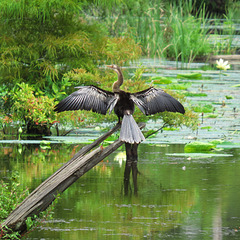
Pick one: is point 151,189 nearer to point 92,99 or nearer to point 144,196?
point 144,196

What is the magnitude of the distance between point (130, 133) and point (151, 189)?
214 cm

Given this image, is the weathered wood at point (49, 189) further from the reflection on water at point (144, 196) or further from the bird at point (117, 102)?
the bird at point (117, 102)

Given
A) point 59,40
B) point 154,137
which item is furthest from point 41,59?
point 154,137

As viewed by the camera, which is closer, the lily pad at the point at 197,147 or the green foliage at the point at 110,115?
the green foliage at the point at 110,115

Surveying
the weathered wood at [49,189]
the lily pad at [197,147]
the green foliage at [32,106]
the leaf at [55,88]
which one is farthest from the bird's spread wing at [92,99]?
the leaf at [55,88]

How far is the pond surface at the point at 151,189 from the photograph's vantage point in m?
6.84

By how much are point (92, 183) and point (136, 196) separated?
98 cm

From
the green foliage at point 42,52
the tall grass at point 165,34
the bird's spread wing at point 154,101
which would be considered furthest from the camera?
the tall grass at point 165,34

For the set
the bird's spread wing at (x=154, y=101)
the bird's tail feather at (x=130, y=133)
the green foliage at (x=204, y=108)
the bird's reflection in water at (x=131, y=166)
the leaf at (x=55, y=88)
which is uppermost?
the bird's spread wing at (x=154, y=101)

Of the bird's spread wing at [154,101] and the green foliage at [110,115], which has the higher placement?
the bird's spread wing at [154,101]

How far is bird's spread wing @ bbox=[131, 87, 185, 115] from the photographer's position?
7.56 meters

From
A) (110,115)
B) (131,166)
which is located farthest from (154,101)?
(110,115)

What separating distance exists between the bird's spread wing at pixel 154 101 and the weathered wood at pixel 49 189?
2.48ft

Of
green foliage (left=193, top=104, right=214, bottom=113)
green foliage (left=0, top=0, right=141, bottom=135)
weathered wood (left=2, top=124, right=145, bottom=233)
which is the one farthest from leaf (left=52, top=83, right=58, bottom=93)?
weathered wood (left=2, top=124, right=145, bottom=233)
